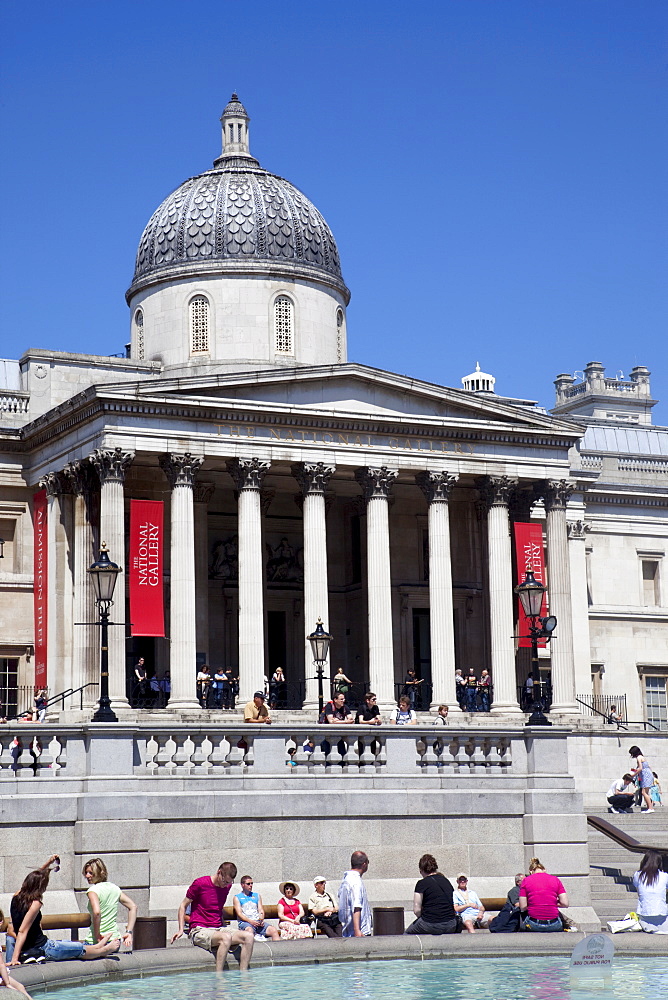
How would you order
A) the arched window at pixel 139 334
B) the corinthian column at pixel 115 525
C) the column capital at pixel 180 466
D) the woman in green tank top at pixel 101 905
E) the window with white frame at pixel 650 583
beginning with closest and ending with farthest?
1. the woman in green tank top at pixel 101 905
2. the corinthian column at pixel 115 525
3. the column capital at pixel 180 466
4. the arched window at pixel 139 334
5. the window with white frame at pixel 650 583

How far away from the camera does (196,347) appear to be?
5794cm

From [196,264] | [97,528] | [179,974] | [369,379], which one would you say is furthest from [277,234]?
[179,974]

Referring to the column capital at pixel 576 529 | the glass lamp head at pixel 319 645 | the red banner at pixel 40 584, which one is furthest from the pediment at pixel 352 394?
the glass lamp head at pixel 319 645

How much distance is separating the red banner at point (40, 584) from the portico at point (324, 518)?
2.06 feet

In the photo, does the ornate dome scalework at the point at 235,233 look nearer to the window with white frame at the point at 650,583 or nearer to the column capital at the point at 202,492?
the column capital at the point at 202,492

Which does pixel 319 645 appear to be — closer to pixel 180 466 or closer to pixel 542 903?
pixel 180 466

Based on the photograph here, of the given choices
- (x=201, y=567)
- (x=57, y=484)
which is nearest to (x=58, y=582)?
(x=57, y=484)

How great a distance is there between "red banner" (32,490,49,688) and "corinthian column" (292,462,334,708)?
817 cm

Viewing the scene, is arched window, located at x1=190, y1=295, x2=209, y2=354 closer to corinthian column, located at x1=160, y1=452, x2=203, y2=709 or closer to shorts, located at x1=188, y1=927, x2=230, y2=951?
corinthian column, located at x1=160, y1=452, x2=203, y2=709

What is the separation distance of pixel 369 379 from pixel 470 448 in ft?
14.4

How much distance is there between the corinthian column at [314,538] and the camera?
166 feet

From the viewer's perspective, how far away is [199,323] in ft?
191

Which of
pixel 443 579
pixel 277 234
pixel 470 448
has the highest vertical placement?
pixel 277 234

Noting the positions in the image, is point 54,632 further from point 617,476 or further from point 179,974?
point 179,974
